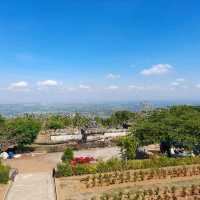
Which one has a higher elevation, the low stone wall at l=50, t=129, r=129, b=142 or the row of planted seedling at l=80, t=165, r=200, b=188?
the low stone wall at l=50, t=129, r=129, b=142

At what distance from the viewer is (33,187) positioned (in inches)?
1063

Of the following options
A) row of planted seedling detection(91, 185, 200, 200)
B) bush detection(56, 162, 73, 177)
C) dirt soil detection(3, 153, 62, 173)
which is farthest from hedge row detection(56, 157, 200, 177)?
row of planted seedling detection(91, 185, 200, 200)

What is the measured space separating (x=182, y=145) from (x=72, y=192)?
14861 millimetres

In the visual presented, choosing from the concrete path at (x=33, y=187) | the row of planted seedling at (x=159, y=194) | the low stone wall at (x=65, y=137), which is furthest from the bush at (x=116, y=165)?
the low stone wall at (x=65, y=137)

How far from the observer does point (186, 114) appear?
131 ft

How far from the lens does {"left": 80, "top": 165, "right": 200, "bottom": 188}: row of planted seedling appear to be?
2755cm

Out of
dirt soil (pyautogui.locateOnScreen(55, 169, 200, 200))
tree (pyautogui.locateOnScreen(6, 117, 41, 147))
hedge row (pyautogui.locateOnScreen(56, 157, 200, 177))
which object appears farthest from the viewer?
tree (pyautogui.locateOnScreen(6, 117, 41, 147))

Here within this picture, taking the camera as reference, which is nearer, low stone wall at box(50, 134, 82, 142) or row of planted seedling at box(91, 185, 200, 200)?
row of planted seedling at box(91, 185, 200, 200)

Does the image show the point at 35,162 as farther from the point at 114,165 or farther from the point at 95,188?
the point at 95,188

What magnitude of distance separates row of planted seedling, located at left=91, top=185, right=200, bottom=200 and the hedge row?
6.40 meters

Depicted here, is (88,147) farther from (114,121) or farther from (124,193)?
(114,121)

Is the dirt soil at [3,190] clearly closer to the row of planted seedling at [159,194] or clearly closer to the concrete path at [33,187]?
the concrete path at [33,187]

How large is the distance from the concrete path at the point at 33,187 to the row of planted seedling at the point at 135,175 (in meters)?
2.68

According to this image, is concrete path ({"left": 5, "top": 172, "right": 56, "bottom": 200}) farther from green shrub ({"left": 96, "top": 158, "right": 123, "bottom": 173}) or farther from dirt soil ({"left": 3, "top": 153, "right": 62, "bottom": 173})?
dirt soil ({"left": 3, "top": 153, "right": 62, "bottom": 173})
